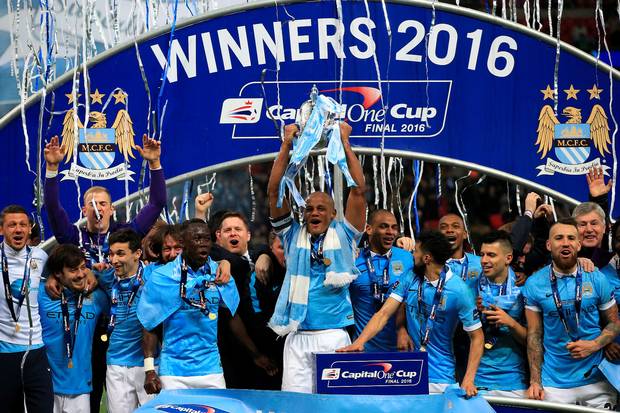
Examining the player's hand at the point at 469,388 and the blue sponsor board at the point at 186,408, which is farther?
the player's hand at the point at 469,388

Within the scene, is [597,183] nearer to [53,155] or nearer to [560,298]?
[560,298]

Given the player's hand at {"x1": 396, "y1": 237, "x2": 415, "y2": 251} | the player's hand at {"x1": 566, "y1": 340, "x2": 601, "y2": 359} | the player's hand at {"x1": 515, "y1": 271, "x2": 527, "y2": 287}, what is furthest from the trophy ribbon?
the player's hand at {"x1": 566, "y1": 340, "x2": 601, "y2": 359}

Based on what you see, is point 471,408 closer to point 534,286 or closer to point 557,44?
point 534,286

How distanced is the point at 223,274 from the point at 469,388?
167 cm

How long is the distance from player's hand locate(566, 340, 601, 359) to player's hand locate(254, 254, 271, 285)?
1983mm

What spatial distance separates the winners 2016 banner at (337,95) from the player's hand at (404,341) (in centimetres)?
144

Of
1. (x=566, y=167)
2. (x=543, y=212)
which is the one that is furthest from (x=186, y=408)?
(x=566, y=167)

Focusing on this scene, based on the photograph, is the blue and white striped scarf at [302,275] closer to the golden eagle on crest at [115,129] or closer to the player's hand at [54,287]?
the player's hand at [54,287]

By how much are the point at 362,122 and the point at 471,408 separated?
2.51 metres

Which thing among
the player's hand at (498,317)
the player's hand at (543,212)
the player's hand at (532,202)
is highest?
the player's hand at (532,202)

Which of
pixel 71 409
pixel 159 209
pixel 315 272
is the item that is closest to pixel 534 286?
pixel 315 272

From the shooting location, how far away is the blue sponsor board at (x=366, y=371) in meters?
6.48

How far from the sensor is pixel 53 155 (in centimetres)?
795

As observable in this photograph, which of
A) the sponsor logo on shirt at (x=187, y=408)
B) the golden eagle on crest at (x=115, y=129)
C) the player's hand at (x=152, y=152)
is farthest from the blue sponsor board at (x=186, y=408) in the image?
the golden eagle on crest at (x=115, y=129)
